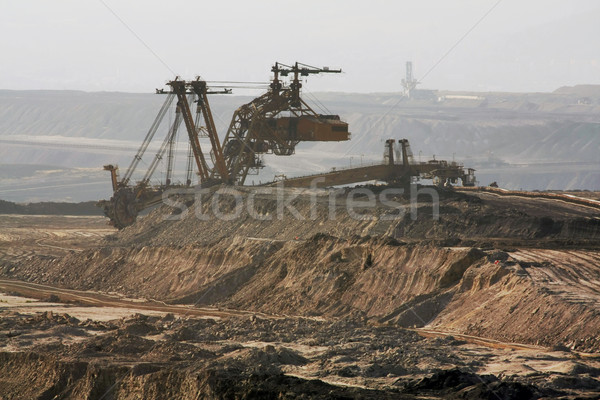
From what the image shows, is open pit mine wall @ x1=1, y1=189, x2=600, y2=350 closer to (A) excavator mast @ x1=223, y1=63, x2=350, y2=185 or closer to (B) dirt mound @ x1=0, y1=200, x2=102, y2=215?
(A) excavator mast @ x1=223, y1=63, x2=350, y2=185

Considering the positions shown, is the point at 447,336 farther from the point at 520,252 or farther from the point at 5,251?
the point at 5,251

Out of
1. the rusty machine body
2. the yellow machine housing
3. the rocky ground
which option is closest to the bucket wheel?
the rusty machine body

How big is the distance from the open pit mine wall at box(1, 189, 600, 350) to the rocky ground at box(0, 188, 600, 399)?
94 mm

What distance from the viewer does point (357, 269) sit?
164 ft

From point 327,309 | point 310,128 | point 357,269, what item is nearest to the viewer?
point 327,309

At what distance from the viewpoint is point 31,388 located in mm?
35125

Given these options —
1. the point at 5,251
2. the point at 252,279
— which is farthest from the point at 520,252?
the point at 5,251

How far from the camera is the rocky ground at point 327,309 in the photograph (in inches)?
1281

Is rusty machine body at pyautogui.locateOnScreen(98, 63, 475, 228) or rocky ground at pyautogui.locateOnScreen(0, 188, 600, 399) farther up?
rusty machine body at pyautogui.locateOnScreen(98, 63, 475, 228)

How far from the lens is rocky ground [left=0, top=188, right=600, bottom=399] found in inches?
1281
